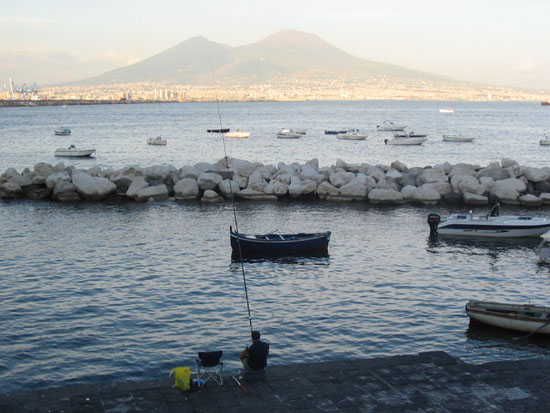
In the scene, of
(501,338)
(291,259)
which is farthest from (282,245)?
(501,338)

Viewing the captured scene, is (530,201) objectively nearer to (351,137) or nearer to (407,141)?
(407,141)

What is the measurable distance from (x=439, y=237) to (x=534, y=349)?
1243 cm

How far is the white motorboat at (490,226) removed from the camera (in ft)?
94.2

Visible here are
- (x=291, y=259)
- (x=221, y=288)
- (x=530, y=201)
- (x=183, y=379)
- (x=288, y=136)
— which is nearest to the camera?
(x=183, y=379)

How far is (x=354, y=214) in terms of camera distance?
33.8 meters

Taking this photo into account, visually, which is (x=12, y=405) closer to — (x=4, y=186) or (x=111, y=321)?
(x=111, y=321)

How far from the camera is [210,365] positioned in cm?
1212

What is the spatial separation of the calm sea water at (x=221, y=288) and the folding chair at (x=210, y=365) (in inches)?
113

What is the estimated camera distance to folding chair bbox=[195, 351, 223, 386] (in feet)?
39.5

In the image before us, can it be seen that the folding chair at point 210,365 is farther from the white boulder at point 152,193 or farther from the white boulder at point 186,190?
the white boulder at point 186,190

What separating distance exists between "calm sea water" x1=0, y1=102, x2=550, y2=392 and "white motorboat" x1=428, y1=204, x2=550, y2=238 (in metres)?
0.64

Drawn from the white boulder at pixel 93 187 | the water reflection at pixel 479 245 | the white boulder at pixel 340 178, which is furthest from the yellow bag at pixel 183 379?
the white boulder at pixel 340 178

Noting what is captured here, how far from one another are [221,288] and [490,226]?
541 inches

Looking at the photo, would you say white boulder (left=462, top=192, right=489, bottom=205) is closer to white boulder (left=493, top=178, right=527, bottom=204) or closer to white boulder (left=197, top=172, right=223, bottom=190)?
white boulder (left=493, top=178, right=527, bottom=204)
